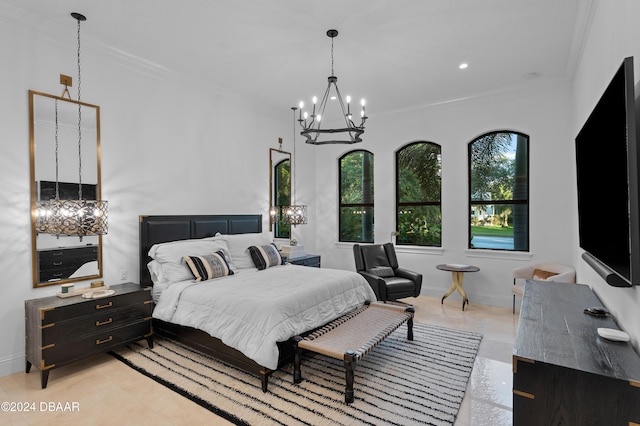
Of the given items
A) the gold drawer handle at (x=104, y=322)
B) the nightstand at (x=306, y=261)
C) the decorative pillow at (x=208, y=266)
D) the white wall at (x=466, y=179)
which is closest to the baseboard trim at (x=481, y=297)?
the white wall at (x=466, y=179)

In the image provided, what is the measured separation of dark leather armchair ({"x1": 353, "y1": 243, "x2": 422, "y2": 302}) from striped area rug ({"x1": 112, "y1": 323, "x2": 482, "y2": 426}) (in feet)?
3.26

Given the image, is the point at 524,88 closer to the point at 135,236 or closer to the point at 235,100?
the point at 235,100

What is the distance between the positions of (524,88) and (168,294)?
529 cm

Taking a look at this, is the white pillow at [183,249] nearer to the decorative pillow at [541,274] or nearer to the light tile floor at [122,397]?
the light tile floor at [122,397]

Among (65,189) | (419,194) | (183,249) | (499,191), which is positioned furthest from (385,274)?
(65,189)

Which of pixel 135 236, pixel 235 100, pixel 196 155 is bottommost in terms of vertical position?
pixel 135 236

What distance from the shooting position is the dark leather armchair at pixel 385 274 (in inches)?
178

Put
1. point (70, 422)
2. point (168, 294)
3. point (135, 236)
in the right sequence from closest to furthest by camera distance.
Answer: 1. point (70, 422)
2. point (168, 294)
3. point (135, 236)

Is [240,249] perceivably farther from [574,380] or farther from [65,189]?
[574,380]

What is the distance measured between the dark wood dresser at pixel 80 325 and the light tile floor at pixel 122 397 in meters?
0.17

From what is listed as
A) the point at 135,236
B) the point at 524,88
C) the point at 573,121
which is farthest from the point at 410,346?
the point at 524,88

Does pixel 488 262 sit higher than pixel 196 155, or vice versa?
pixel 196 155

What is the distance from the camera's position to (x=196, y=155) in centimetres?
450

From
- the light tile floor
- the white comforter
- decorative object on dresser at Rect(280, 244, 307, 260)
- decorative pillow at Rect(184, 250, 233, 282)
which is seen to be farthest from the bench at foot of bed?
decorative object on dresser at Rect(280, 244, 307, 260)
